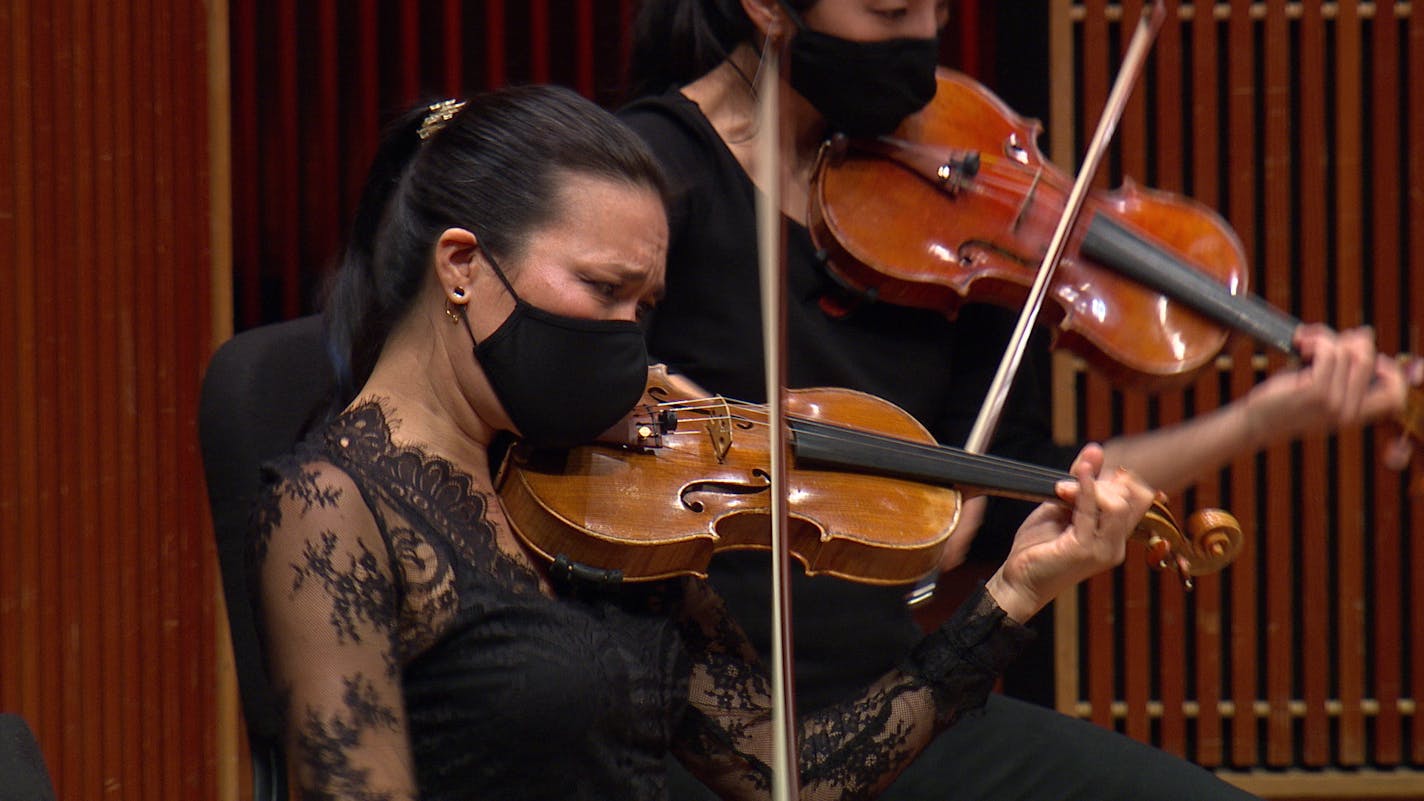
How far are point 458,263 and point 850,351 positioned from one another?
1.84 feet

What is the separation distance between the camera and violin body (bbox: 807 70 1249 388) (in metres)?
1.67

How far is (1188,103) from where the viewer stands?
288 cm

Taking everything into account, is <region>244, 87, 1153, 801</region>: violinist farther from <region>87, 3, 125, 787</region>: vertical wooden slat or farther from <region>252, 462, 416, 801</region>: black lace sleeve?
<region>87, 3, 125, 787</region>: vertical wooden slat

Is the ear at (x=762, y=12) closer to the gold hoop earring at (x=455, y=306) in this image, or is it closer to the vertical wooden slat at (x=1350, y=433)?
the gold hoop earring at (x=455, y=306)

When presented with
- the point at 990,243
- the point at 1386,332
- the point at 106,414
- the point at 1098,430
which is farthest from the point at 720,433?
Result: the point at 1386,332

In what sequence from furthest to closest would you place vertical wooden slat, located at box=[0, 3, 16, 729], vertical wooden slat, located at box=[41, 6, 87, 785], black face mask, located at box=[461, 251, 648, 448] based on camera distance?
vertical wooden slat, located at box=[41, 6, 87, 785]
vertical wooden slat, located at box=[0, 3, 16, 729]
black face mask, located at box=[461, 251, 648, 448]

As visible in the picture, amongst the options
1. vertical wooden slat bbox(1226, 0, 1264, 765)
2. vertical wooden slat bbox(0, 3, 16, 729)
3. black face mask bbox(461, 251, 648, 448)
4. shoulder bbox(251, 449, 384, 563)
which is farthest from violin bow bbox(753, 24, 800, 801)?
vertical wooden slat bbox(1226, 0, 1264, 765)

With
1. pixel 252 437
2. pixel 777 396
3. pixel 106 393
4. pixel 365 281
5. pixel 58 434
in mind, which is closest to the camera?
pixel 777 396

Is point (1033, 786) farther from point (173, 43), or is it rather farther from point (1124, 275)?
point (173, 43)

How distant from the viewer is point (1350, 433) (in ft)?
9.44

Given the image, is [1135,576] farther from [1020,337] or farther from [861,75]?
[861,75]

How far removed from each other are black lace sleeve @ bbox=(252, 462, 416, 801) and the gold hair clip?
0.32 metres

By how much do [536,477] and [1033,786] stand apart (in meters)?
0.69

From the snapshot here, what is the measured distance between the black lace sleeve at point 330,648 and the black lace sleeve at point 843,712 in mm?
307
